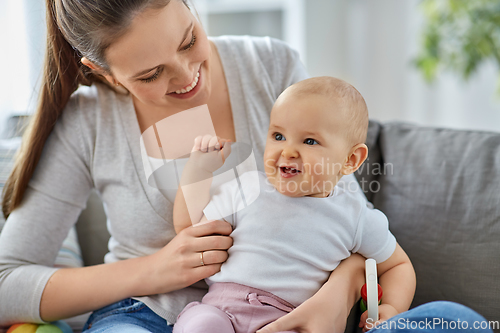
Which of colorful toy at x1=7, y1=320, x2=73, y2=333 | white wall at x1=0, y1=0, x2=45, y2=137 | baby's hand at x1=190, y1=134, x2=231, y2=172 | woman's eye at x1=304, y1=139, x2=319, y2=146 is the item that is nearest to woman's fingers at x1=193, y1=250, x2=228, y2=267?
baby's hand at x1=190, y1=134, x2=231, y2=172

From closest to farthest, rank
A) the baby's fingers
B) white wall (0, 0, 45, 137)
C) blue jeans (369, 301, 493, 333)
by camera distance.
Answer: blue jeans (369, 301, 493, 333) < the baby's fingers < white wall (0, 0, 45, 137)

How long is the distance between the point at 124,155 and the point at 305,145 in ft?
1.50

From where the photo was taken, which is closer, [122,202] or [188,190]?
[188,190]

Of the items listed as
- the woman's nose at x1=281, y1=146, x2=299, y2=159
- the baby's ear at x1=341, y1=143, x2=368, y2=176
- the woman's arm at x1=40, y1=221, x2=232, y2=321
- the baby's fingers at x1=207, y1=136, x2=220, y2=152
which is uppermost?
the woman's nose at x1=281, y1=146, x2=299, y2=159

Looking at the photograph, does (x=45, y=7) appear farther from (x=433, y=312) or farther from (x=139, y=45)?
(x=433, y=312)

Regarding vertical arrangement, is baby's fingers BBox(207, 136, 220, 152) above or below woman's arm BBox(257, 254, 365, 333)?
above

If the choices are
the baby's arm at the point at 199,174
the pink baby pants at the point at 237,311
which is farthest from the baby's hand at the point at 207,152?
the pink baby pants at the point at 237,311

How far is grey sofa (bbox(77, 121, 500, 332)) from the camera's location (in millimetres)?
A: 981

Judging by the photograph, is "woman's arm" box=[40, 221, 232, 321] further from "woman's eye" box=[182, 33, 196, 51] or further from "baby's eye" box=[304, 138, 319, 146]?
"woman's eye" box=[182, 33, 196, 51]

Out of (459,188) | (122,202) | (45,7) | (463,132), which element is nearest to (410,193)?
(459,188)

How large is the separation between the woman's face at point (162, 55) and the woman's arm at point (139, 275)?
0.98 feet

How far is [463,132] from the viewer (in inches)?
45.9

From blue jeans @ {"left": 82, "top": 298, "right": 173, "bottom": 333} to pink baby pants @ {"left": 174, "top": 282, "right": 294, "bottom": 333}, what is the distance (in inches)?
6.0

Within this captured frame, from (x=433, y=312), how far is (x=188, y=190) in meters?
0.50
